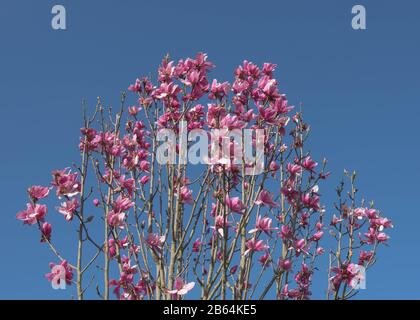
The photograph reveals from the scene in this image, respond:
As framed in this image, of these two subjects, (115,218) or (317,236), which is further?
(317,236)

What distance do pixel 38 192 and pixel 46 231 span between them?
0.26 meters

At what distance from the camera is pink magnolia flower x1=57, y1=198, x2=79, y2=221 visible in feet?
11.9

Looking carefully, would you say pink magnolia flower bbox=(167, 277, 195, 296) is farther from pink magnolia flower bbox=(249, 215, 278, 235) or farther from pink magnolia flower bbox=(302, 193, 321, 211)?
pink magnolia flower bbox=(302, 193, 321, 211)

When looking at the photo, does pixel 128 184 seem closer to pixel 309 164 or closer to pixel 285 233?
pixel 285 233

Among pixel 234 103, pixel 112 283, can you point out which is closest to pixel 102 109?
pixel 234 103

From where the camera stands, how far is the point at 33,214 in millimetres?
3523

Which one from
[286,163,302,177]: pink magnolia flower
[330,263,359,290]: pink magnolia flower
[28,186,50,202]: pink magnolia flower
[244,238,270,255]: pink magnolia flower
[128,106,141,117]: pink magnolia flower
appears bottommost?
[330,263,359,290]: pink magnolia flower

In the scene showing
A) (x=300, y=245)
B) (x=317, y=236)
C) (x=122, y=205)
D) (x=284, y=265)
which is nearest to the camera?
(x=122, y=205)

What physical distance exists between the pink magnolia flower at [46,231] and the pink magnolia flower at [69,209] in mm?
124

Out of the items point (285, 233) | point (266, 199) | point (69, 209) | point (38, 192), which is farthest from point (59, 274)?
Result: point (285, 233)

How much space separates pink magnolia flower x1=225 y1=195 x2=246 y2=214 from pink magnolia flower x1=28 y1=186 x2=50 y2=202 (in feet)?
3.92

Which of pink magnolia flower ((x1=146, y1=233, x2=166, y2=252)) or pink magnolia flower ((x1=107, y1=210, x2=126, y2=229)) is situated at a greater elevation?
pink magnolia flower ((x1=107, y1=210, x2=126, y2=229))

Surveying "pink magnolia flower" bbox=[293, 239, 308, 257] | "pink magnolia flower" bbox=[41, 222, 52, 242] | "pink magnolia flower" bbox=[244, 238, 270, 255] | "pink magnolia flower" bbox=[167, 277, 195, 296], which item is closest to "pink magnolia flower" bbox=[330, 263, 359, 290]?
"pink magnolia flower" bbox=[293, 239, 308, 257]

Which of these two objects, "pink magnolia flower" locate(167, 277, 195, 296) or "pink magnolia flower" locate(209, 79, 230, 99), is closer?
"pink magnolia flower" locate(167, 277, 195, 296)
